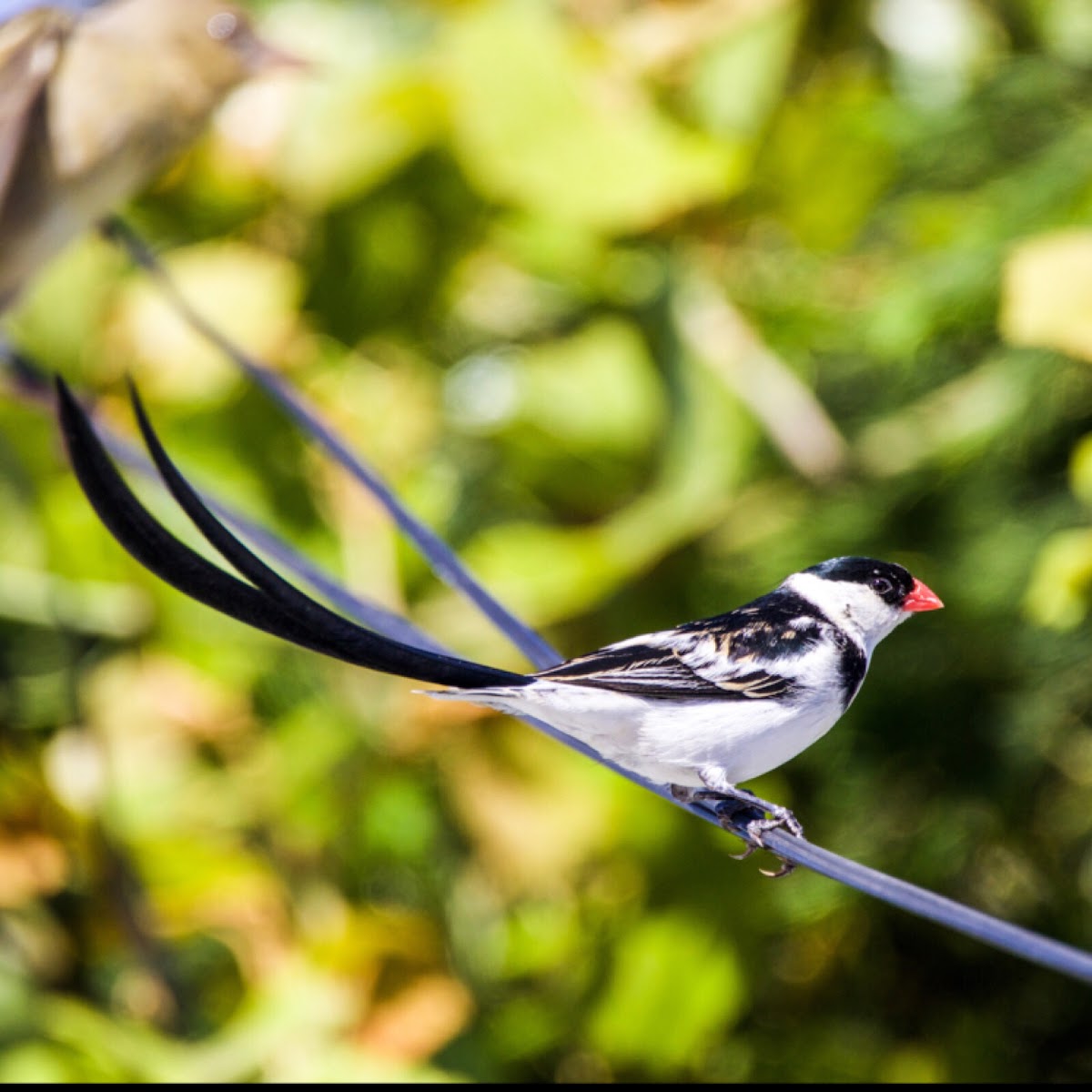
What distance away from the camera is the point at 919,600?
305 mm

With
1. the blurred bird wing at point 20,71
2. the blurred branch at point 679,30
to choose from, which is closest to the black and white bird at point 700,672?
the blurred bird wing at point 20,71

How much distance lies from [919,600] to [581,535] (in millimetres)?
509

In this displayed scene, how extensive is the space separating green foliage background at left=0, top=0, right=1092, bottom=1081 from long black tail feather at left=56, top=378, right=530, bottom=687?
497mm

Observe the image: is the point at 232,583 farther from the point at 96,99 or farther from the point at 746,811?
the point at 96,99

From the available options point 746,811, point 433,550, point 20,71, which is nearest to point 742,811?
point 746,811

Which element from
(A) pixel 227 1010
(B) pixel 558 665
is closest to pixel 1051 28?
(B) pixel 558 665

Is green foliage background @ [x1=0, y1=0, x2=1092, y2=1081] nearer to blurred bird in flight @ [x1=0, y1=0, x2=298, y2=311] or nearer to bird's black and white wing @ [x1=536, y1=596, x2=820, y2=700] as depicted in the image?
blurred bird in flight @ [x1=0, y1=0, x2=298, y2=311]

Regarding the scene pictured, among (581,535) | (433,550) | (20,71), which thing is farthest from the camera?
(581,535)

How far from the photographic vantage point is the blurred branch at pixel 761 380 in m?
0.80

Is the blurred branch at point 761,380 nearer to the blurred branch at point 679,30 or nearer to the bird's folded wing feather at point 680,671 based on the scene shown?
the blurred branch at point 679,30

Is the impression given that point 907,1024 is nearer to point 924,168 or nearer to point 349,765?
point 349,765

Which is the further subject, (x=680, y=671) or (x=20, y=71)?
(x=20, y=71)

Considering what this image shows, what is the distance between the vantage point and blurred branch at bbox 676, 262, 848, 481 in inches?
31.6

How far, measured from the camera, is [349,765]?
86 cm
